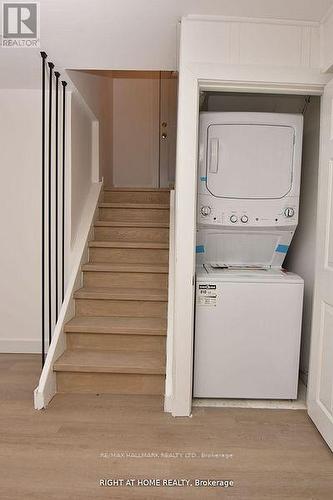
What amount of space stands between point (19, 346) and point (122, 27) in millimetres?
2693

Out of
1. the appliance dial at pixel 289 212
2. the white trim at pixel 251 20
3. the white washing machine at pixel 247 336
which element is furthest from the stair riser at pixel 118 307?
the white trim at pixel 251 20

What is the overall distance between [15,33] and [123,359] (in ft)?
7.22

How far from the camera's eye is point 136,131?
5418 mm

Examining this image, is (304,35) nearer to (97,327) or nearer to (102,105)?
(97,327)

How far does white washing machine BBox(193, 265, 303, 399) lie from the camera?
2.59m

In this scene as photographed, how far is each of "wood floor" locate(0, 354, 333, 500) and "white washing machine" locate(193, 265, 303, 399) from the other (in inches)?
6.5

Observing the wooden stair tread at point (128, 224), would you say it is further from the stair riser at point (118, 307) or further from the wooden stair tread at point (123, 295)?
the stair riser at point (118, 307)

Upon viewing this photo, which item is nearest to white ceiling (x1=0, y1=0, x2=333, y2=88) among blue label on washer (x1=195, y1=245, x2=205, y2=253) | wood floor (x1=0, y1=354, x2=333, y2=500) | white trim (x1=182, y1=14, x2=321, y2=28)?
white trim (x1=182, y1=14, x2=321, y2=28)

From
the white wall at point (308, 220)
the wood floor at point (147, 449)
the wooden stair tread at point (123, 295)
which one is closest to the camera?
the wood floor at point (147, 449)

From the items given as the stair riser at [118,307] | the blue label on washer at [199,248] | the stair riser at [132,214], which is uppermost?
the stair riser at [132,214]

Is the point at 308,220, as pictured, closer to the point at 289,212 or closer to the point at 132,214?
the point at 289,212

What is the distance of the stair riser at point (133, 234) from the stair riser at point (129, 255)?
0.71ft

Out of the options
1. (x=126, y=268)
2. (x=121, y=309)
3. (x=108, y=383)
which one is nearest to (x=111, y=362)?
(x=108, y=383)

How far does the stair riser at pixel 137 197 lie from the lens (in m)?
4.35
